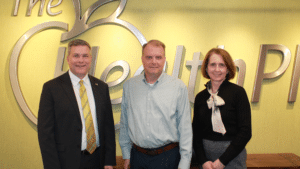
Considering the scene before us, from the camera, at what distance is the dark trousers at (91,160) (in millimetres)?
1814

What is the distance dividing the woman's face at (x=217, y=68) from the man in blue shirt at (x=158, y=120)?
303 millimetres

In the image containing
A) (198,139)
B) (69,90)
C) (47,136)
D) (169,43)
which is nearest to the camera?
(47,136)

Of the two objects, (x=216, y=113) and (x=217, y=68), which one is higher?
(x=217, y=68)

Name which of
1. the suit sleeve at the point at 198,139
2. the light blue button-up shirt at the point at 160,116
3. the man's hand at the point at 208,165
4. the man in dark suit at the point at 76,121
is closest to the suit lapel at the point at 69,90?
the man in dark suit at the point at 76,121

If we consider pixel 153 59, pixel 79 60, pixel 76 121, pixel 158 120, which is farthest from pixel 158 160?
pixel 79 60

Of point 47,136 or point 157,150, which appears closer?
point 47,136

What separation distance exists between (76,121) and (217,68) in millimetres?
1342

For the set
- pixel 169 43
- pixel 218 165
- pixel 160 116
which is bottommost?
pixel 218 165

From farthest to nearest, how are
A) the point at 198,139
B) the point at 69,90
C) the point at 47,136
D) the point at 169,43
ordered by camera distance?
the point at 169,43, the point at 198,139, the point at 69,90, the point at 47,136

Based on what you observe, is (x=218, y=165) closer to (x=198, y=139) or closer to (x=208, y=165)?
(x=208, y=165)

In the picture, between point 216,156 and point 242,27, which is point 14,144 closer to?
point 216,156

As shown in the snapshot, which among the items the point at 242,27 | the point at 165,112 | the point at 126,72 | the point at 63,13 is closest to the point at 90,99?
the point at 165,112

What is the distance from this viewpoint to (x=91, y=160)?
1.87 meters

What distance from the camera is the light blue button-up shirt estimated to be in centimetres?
183
